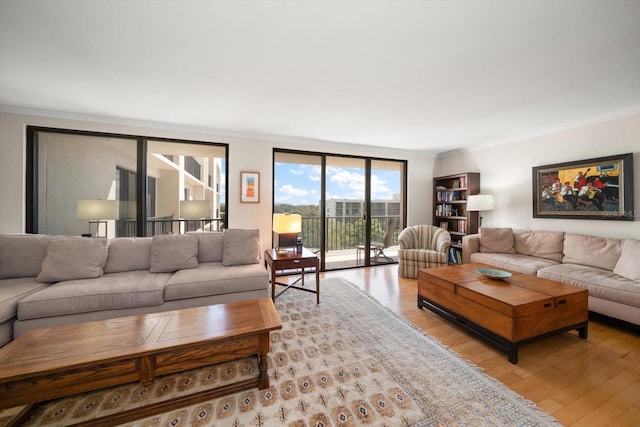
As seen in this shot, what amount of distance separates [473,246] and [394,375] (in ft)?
9.98

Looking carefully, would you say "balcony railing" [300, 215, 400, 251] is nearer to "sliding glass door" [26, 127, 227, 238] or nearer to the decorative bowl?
"sliding glass door" [26, 127, 227, 238]

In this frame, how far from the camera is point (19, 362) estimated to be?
1229 millimetres

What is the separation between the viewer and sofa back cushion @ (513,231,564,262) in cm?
332


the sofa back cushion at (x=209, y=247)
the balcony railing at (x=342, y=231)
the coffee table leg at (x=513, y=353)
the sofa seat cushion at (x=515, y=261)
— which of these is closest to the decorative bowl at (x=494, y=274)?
the coffee table leg at (x=513, y=353)

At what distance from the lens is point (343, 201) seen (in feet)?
16.0

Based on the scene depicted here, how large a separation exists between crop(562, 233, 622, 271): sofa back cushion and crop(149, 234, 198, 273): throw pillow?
4.70 m

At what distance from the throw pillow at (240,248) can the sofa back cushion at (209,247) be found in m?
0.11

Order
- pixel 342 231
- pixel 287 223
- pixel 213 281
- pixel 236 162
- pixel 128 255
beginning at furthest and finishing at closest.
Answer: pixel 342 231 → pixel 236 162 → pixel 287 223 → pixel 128 255 → pixel 213 281

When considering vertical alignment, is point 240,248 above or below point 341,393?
above

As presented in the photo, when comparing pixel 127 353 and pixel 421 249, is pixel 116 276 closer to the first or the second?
pixel 127 353

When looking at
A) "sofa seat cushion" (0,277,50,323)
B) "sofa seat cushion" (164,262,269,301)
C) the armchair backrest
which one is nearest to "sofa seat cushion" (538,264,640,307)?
the armchair backrest

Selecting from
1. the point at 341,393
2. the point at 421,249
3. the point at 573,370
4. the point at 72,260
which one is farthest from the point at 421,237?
the point at 72,260

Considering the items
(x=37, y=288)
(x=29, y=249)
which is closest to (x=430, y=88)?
(x=37, y=288)

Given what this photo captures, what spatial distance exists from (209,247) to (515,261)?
4.03 metres
